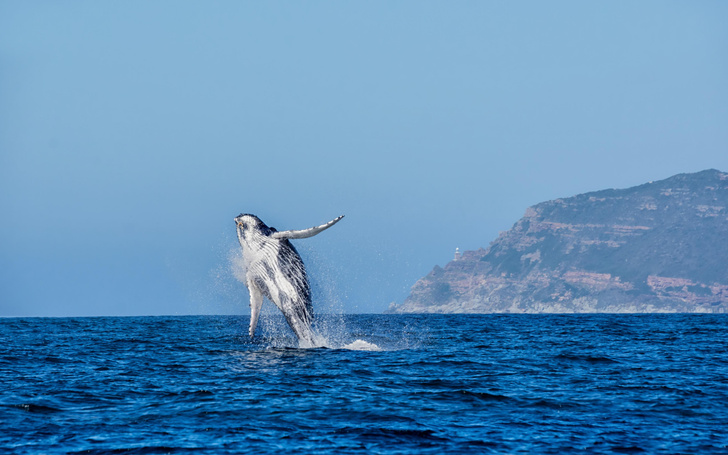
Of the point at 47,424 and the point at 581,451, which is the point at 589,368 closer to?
the point at 581,451

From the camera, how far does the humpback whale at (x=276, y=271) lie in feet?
65.4

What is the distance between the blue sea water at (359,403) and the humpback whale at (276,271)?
1450 mm

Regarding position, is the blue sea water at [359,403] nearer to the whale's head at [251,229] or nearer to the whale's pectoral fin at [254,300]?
the whale's pectoral fin at [254,300]

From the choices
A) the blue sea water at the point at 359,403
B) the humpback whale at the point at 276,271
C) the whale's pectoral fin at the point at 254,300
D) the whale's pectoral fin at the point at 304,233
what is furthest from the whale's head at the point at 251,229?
the blue sea water at the point at 359,403

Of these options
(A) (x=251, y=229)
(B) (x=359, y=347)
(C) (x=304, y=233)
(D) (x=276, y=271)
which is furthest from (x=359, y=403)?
(B) (x=359, y=347)

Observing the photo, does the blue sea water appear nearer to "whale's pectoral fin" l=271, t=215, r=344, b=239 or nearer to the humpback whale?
the humpback whale

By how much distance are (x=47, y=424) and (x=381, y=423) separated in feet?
18.0

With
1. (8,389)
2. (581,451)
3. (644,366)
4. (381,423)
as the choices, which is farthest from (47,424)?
(644,366)

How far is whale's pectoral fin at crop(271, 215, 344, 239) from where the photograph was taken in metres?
18.1

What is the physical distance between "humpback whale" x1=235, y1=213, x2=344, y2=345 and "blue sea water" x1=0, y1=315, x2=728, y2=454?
4.76 ft

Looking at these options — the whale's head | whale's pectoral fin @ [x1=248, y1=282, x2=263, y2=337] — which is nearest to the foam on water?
whale's pectoral fin @ [x1=248, y1=282, x2=263, y2=337]

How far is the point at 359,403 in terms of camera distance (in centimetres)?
1334

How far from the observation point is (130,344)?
95.6 ft

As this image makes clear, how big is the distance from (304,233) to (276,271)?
167 cm
